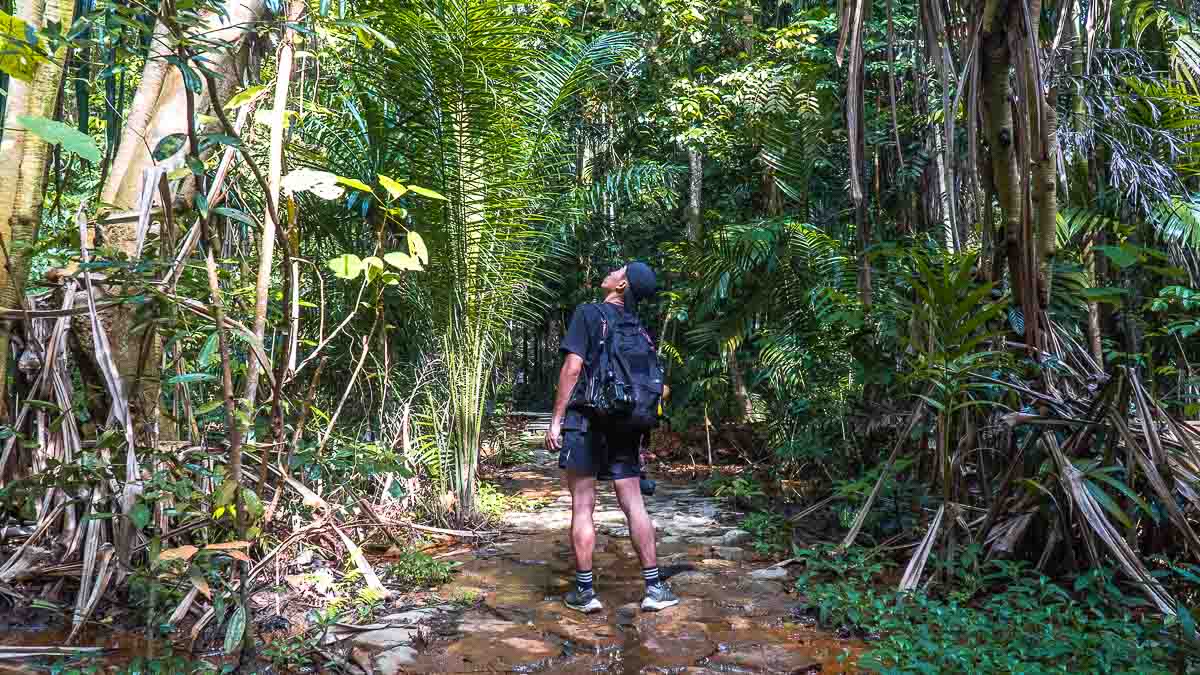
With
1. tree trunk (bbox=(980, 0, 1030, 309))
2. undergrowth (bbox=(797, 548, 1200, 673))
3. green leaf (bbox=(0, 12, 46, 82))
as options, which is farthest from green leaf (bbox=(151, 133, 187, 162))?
tree trunk (bbox=(980, 0, 1030, 309))

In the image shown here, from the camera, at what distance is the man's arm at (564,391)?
12.3 ft

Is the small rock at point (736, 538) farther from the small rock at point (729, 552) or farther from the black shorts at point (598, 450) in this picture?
the black shorts at point (598, 450)

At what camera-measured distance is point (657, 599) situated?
3.65 meters

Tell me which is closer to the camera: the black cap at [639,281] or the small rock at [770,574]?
the black cap at [639,281]

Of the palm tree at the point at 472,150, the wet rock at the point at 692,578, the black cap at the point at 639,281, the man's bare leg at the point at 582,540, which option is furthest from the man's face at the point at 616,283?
the wet rock at the point at 692,578

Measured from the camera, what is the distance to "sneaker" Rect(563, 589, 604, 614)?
11.9 ft

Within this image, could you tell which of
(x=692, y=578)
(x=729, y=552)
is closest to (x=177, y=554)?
(x=692, y=578)

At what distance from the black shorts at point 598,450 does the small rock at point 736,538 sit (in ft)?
4.52

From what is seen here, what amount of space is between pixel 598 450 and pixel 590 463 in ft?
0.25

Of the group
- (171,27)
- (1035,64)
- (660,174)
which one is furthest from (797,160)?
(171,27)

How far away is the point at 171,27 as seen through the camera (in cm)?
200

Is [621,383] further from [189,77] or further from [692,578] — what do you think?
[189,77]

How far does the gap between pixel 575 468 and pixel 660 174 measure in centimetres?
575

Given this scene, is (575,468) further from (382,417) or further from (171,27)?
(171,27)
